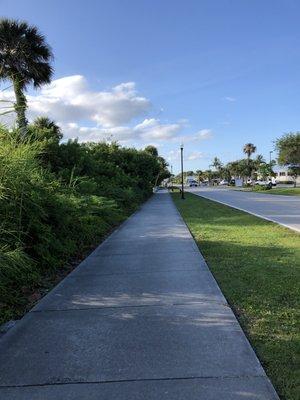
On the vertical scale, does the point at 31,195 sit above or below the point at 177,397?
above

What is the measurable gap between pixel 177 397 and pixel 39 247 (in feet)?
15.8

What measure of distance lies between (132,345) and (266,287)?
2.94 metres

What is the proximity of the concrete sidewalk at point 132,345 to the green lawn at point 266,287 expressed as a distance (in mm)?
170

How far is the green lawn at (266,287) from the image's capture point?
171 inches

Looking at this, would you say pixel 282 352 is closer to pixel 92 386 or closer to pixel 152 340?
pixel 152 340

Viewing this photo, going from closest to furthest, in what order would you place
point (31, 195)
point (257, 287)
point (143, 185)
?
A: point (257, 287) < point (31, 195) < point (143, 185)

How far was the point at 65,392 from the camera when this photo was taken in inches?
150

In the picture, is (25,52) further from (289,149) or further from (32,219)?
(289,149)

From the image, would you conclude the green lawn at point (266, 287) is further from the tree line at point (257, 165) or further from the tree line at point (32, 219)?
the tree line at point (257, 165)

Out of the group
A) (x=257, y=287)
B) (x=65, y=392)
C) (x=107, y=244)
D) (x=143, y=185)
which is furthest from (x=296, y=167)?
(x=65, y=392)

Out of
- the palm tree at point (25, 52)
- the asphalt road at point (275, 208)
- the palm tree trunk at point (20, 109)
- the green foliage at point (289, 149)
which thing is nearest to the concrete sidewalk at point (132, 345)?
the palm tree trunk at point (20, 109)

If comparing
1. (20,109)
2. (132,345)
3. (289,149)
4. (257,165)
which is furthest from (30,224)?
(257,165)

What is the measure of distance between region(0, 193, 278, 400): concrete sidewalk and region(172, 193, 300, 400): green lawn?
6.7 inches

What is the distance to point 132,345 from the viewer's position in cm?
478
